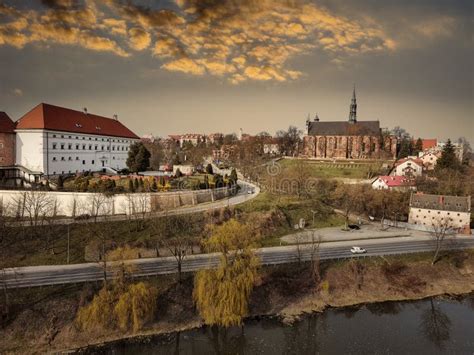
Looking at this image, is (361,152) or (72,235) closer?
(72,235)

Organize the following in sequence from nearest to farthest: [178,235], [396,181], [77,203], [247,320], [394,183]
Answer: [247,320], [178,235], [77,203], [394,183], [396,181]

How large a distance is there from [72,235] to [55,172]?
15626mm

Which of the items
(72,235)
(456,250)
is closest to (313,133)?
(456,250)

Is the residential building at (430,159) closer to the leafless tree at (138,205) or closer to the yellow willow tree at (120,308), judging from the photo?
the leafless tree at (138,205)

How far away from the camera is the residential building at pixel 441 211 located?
134 feet

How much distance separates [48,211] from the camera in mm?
36938

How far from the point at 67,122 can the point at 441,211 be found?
51.6 metres

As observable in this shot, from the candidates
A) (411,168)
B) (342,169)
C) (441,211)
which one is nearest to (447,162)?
(411,168)

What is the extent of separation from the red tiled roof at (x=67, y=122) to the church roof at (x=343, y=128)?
51965 mm

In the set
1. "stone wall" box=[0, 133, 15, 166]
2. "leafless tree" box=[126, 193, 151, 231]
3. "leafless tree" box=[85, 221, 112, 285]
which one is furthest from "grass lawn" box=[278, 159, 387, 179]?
"stone wall" box=[0, 133, 15, 166]

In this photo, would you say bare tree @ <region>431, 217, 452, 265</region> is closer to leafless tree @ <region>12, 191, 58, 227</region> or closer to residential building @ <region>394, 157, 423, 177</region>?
residential building @ <region>394, 157, 423, 177</region>

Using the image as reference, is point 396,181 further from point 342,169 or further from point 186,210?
point 186,210

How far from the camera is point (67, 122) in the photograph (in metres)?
47.9

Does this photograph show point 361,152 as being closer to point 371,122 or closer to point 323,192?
point 371,122
